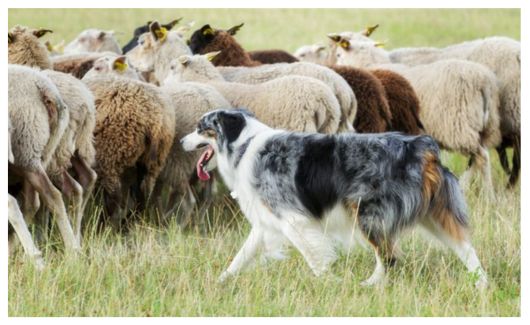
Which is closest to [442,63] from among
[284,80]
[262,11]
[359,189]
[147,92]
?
[284,80]

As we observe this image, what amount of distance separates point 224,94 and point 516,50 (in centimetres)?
370

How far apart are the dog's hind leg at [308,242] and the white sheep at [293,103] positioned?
2.11m

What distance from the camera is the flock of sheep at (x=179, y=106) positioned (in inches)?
287

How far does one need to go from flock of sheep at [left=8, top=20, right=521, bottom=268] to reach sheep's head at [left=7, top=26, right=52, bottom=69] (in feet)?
0.03

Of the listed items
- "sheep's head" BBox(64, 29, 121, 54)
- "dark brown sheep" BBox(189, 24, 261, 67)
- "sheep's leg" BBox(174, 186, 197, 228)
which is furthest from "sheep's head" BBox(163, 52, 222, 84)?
"sheep's head" BBox(64, 29, 121, 54)

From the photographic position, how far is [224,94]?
919 cm

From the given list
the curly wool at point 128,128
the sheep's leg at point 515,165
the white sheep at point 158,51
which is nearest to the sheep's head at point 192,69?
the white sheep at point 158,51

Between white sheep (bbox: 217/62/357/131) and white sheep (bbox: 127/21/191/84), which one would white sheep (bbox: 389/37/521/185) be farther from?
white sheep (bbox: 127/21/191/84)

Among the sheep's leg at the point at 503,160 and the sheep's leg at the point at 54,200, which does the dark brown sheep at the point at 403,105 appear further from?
the sheep's leg at the point at 54,200

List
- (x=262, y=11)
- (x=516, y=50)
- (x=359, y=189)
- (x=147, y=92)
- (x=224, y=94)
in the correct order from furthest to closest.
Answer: (x=262, y=11) → (x=516, y=50) → (x=224, y=94) → (x=147, y=92) → (x=359, y=189)

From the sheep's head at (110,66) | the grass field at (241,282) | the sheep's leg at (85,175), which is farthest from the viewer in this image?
the sheep's head at (110,66)

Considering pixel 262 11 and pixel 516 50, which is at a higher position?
pixel 516 50

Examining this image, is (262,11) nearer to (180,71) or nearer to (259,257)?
(180,71)

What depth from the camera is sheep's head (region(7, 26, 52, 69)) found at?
9.10 meters
